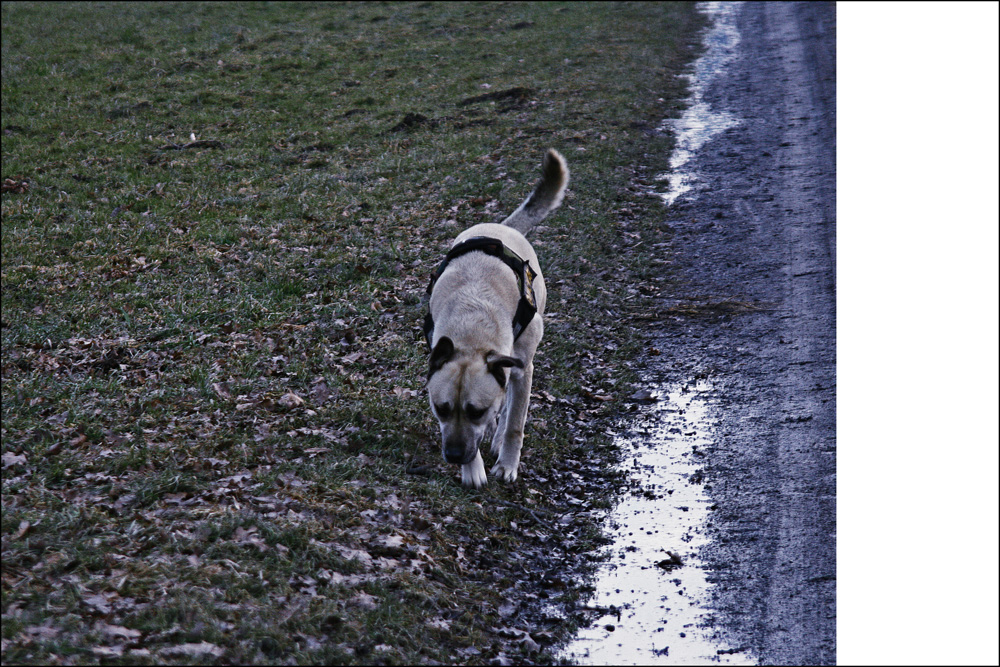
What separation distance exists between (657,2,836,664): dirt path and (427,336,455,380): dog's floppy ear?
256 cm

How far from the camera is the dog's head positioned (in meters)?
5.66

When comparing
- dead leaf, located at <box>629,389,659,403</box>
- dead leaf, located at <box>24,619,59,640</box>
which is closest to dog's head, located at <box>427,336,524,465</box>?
dead leaf, located at <box>629,389,659,403</box>

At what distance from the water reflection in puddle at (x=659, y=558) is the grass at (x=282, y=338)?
0.31m

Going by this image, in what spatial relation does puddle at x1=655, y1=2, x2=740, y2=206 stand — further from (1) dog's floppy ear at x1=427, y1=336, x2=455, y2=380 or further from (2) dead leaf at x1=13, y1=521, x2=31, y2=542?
(2) dead leaf at x1=13, y1=521, x2=31, y2=542

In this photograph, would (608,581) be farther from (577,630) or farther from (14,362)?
(14,362)

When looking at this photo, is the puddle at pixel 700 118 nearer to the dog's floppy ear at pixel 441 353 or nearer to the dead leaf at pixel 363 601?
the dog's floppy ear at pixel 441 353

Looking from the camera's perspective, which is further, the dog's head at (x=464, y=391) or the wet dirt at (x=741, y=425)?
the dog's head at (x=464, y=391)

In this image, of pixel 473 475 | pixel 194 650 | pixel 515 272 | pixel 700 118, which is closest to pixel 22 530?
pixel 194 650

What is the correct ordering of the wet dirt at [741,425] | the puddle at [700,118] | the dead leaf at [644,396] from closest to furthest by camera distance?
1. the wet dirt at [741,425]
2. the dead leaf at [644,396]
3. the puddle at [700,118]

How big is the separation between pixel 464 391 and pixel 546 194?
10.3 feet

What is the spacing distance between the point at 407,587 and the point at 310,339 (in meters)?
4.08

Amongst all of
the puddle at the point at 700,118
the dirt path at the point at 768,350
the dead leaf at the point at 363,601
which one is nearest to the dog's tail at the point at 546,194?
the dirt path at the point at 768,350

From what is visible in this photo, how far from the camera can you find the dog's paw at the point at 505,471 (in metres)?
6.55

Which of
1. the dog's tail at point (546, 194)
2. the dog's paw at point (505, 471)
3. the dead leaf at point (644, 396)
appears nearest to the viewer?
the dog's paw at point (505, 471)
